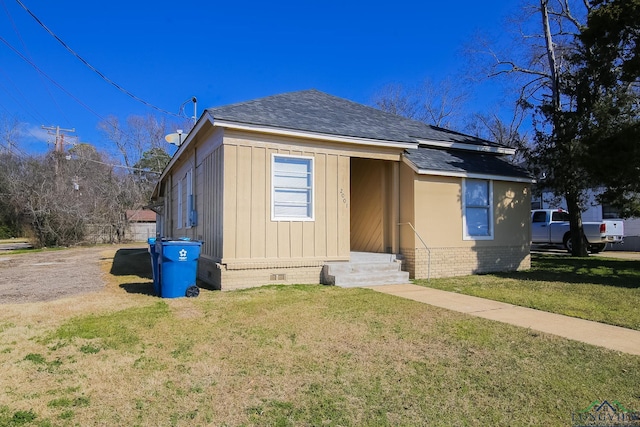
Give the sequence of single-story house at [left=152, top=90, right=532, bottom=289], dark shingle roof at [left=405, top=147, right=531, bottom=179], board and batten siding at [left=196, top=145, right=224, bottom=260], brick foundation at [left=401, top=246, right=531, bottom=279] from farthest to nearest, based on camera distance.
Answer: dark shingle roof at [left=405, top=147, right=531, bottom=179] → brick foundation at [left=401, top=246, right=531, bottom=279] → board and batten siding at [left=196, top=145, right=224, bottom=260] → single-story house at [left=152, top=90, right=532, bottom=289]

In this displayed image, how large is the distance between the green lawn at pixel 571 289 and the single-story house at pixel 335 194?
39.6 inches

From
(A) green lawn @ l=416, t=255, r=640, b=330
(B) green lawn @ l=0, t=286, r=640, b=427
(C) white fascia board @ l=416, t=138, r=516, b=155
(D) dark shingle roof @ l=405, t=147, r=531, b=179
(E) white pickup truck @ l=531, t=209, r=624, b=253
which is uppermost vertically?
(C) white fascia board @ l=416, t=138, r=516, b=155

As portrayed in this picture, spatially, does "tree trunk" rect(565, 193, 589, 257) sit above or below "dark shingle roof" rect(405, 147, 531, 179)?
below

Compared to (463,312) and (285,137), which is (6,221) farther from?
(463,312)

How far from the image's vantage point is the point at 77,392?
365cm

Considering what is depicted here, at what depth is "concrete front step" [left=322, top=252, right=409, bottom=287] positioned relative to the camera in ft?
31.0

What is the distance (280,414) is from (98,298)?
583 centimetres

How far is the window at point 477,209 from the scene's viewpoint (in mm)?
11398

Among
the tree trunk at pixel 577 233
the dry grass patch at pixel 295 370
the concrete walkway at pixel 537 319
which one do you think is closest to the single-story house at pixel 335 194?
the concrete walkway at pixel 537 319

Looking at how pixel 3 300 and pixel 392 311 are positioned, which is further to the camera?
pixel 3 300

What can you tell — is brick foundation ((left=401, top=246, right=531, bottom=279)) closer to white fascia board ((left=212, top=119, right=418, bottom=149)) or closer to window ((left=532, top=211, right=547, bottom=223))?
white fascia board ((left=212, top=119, right=418, bottom=149))

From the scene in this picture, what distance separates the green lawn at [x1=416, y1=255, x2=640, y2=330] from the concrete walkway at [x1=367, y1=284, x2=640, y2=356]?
32 centimetres

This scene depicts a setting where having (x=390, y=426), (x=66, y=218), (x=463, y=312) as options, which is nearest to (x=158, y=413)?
(x=390, y=426)

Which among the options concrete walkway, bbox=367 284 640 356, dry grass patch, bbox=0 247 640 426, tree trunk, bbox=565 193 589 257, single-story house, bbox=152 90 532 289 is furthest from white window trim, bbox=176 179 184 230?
tree trunk, bbox=565 193 589 257
